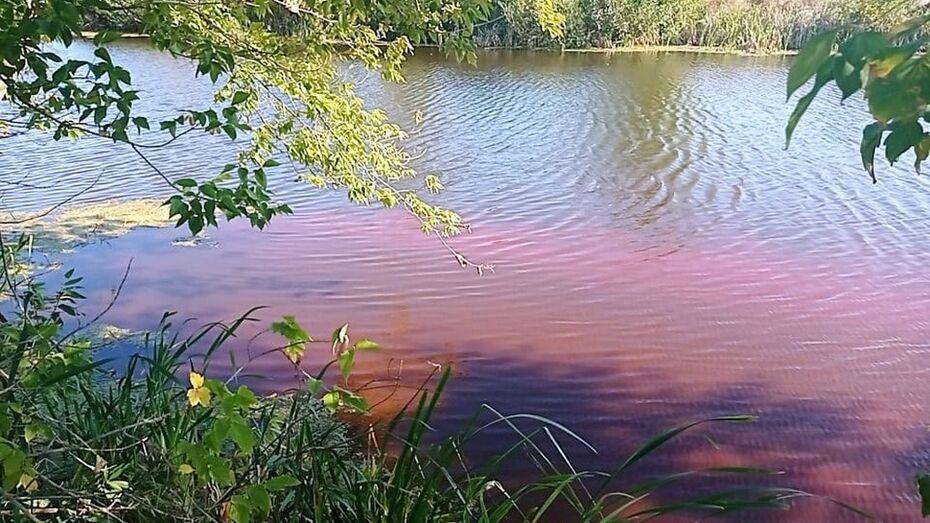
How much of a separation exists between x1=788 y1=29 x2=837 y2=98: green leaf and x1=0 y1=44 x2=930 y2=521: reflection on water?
8.86 ft

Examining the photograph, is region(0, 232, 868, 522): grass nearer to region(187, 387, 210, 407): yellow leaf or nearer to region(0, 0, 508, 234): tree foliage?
region(187, 387, 210, 407): yellow leaf

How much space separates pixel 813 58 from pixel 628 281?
14.7ft

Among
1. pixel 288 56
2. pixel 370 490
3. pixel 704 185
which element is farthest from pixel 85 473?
pixel 704 185

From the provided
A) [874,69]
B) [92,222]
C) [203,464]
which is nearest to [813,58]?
[874,69]

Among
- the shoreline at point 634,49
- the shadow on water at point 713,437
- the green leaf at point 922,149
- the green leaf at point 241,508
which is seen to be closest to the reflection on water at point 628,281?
the shadow on water at point 713,437

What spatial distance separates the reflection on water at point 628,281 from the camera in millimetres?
3582

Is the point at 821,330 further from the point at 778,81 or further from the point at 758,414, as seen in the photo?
the point at 778,81

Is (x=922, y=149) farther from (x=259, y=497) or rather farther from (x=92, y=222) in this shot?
(x=92, y=222)

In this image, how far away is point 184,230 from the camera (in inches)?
233

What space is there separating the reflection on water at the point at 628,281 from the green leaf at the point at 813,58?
2702 mm

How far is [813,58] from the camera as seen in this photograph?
0.60 m

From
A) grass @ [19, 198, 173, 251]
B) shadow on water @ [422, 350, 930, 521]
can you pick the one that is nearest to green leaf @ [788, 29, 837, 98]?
shadow on water @ [422, 350, 930, 521]

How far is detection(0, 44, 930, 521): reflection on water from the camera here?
11.8 feet

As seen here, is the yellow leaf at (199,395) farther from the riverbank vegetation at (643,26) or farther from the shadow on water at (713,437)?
the riverbank vegetation at (643,26)
